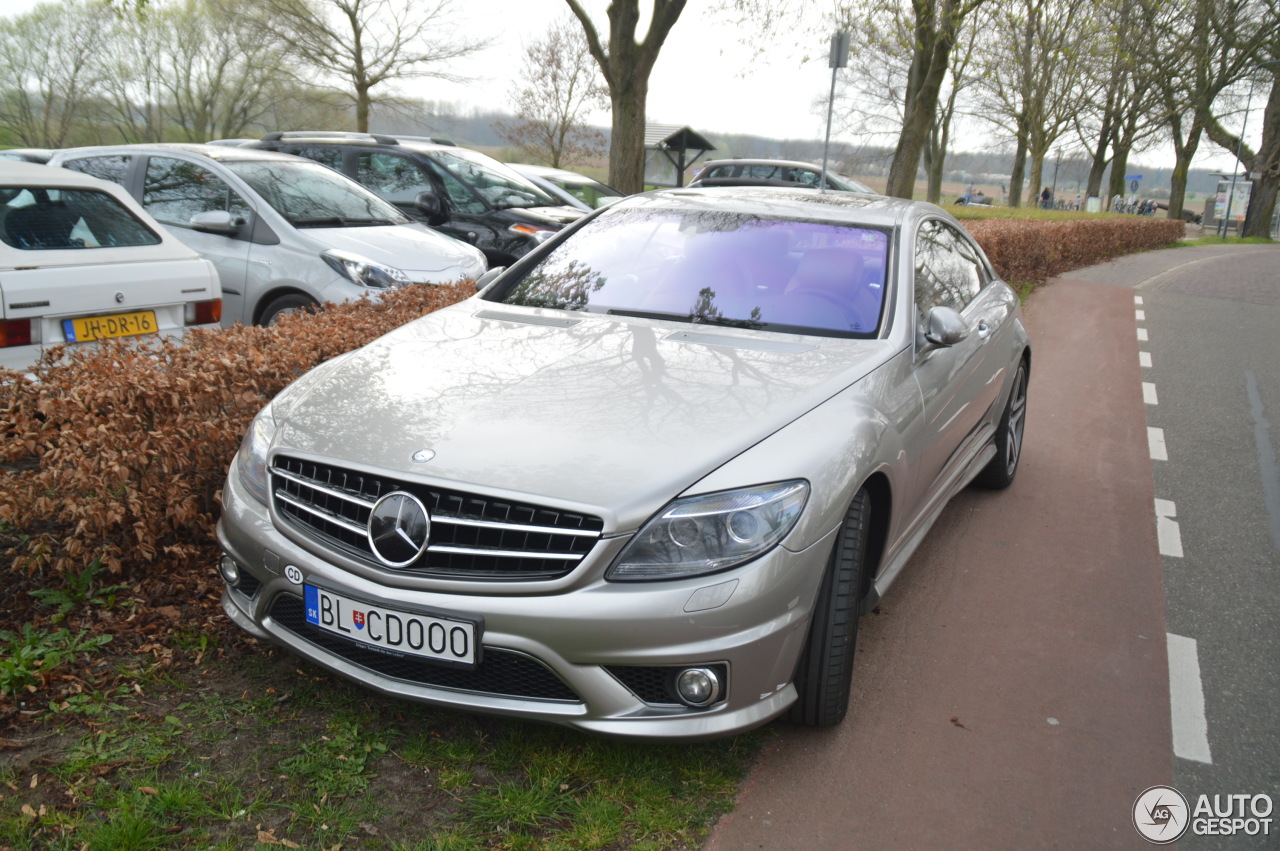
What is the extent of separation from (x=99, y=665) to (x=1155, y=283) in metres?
17.6

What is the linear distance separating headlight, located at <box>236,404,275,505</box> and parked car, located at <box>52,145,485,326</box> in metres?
3.59

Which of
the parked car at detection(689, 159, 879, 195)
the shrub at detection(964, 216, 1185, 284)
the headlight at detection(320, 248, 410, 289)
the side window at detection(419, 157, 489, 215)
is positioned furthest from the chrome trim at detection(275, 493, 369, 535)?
the parked car at detection(689, 159, 879, 195)

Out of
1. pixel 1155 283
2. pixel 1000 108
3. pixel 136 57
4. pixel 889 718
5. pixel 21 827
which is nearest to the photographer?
pixel 21 827

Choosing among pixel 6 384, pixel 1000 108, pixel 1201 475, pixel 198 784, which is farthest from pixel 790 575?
pixel 1000 108

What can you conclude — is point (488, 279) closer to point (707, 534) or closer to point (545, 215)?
point (707, 534)

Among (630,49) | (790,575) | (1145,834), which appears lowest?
(1145,834)

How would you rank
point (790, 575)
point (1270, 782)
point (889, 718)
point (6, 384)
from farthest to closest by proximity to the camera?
point (6, 384)
point (889, 718)
point (1270, 782)
point (790, 575)

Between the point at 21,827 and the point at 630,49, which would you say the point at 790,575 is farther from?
the point at 630,49

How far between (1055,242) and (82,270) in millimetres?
15639

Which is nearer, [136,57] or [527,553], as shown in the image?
[527,553]

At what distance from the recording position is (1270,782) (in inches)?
118

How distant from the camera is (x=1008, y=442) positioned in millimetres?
5543

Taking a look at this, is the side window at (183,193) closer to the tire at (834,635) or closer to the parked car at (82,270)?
the parked car at (82,270)

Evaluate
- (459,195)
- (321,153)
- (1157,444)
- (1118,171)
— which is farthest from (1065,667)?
(1118,171)
